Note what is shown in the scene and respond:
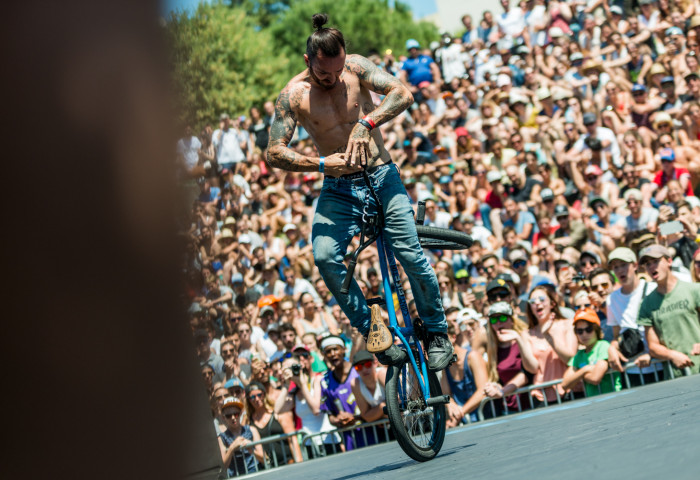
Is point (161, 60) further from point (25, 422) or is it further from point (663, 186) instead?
point (663, 186)

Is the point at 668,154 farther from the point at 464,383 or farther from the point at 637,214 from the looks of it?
the point at 464,383

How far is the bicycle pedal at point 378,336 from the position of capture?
5133 mm

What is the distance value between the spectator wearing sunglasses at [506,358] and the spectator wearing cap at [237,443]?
2.30m

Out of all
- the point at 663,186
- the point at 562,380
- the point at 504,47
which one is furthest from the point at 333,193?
the point at 504,47

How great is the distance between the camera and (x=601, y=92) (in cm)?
1382

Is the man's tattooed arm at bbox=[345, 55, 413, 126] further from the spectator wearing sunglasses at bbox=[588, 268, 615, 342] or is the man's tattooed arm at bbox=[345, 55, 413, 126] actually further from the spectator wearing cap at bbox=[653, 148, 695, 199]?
the spectator wearing cap at bbox=[653, 148, 695, 199]

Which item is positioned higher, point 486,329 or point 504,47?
point 504,47

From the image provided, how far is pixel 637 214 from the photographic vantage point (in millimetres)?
11008

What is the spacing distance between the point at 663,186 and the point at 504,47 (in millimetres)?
6910

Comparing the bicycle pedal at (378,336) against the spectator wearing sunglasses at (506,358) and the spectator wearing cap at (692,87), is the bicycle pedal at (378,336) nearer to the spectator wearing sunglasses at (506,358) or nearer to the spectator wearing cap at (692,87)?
the spectator wearing sunglasses at (506,358)

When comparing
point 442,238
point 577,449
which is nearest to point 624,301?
point 442,238

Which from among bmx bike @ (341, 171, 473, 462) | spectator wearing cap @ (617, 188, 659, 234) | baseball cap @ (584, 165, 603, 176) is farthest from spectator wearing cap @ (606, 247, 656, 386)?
bmx bike @ (341, 171, 473, 462)

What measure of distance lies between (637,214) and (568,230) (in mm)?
926

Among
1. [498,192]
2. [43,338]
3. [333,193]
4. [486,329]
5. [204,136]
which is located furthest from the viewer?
[498,192]
